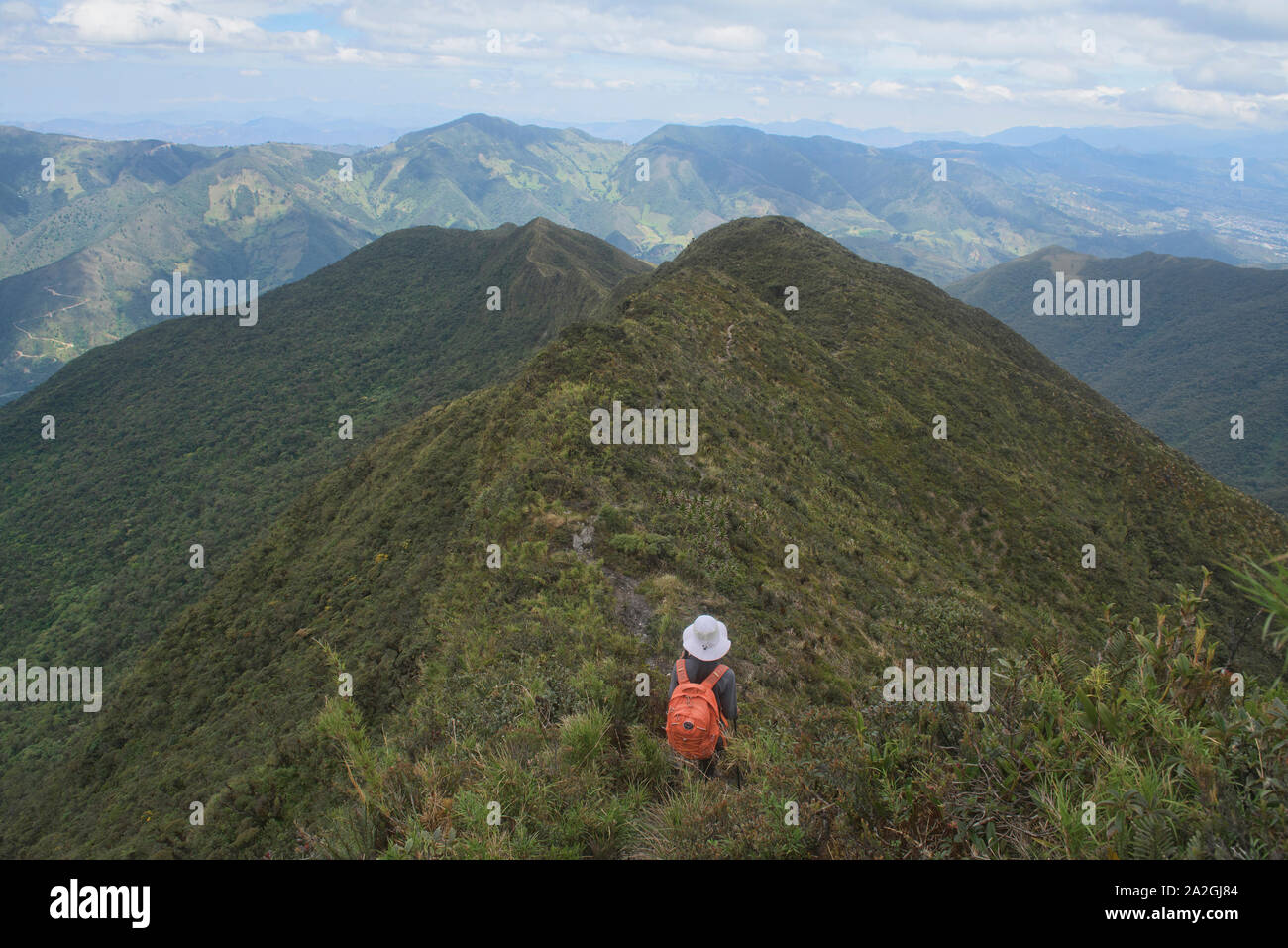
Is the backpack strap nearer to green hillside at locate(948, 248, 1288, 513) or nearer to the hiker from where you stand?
the hiker

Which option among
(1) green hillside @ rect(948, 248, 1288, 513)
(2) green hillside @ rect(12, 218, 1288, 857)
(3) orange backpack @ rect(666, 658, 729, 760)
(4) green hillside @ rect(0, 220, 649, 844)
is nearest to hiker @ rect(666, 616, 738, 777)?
(3) orange backpack @ rect(666, 658, 729, 760)

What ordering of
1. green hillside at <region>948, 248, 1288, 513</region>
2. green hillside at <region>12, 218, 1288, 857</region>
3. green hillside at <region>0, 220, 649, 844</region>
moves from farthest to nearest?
green hillside at <region>948, 248, 1288, 513</region> → green hillside at <region>0, 220, 649, 844</region> → green hillside at <region>12, 218, 1288, 857</region>

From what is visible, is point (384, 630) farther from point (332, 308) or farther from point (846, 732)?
point (332, 308)

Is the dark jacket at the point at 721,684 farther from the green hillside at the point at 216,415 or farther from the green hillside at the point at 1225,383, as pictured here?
the green hillside at the point at 1225,383

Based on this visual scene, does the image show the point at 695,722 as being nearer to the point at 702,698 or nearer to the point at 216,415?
the point at 702,698

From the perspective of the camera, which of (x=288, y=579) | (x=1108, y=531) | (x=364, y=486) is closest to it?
(x=288, y=579)

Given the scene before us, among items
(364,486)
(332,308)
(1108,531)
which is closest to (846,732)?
(364,486)

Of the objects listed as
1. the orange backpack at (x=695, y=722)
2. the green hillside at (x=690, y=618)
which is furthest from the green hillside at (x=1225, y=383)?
the orange backpack at (x=695, y=722)
